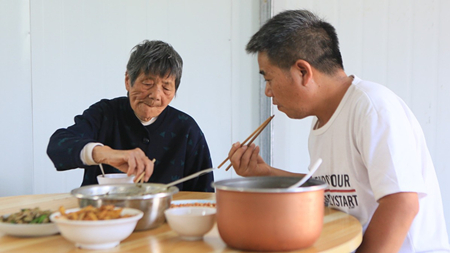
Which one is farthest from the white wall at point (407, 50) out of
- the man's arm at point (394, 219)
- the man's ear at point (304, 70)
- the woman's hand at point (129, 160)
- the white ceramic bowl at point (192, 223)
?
the white ceramic bowl at point (192, 223)

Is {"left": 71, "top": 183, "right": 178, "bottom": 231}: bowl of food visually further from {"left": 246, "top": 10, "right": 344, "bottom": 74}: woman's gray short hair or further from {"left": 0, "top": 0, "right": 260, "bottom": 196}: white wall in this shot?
{"left": 0, "top": 0, "right": 260, "bottom": 196}: white wall

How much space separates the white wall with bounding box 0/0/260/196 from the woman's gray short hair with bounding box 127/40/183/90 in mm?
652

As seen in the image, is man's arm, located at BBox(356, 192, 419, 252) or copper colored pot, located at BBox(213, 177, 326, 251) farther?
man's arm, located at BBox(356, 192, 419, 252)

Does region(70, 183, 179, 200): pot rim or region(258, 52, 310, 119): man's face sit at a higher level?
region(258, 52, 310, 119): man's face

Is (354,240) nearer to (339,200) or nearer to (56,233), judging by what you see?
(339,200)

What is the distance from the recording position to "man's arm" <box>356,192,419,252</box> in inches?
45.1

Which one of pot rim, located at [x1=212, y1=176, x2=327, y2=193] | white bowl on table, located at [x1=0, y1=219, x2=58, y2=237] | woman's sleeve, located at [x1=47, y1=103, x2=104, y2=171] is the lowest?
white bowl on table, located at [x1=0, y1=219, x2=58, y2=237]

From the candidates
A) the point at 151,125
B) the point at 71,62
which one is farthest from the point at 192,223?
the point at 71,62

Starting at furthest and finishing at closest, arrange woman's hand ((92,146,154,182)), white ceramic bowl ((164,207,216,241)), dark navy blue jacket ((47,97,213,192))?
dark navy blue jacket ((47,97,213,192)) < woman's hand ((92,146,154,182)) < white ceramic bowl ((164,207,216,241))

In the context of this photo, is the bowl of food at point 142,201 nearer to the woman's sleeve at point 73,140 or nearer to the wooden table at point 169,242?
the wooden table at point 169,242

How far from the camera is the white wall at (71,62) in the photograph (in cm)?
230

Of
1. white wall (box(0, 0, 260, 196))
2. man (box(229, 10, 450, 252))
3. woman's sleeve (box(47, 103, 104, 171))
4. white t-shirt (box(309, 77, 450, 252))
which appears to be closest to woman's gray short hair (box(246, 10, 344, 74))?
man (box(229, 10, 450, 252))

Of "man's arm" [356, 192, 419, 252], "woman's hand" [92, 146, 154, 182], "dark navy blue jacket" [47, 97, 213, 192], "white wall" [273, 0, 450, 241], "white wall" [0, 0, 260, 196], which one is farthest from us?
"white wall" [273, 0, 450, 241]

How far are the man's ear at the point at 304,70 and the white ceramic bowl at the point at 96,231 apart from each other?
0.73m
